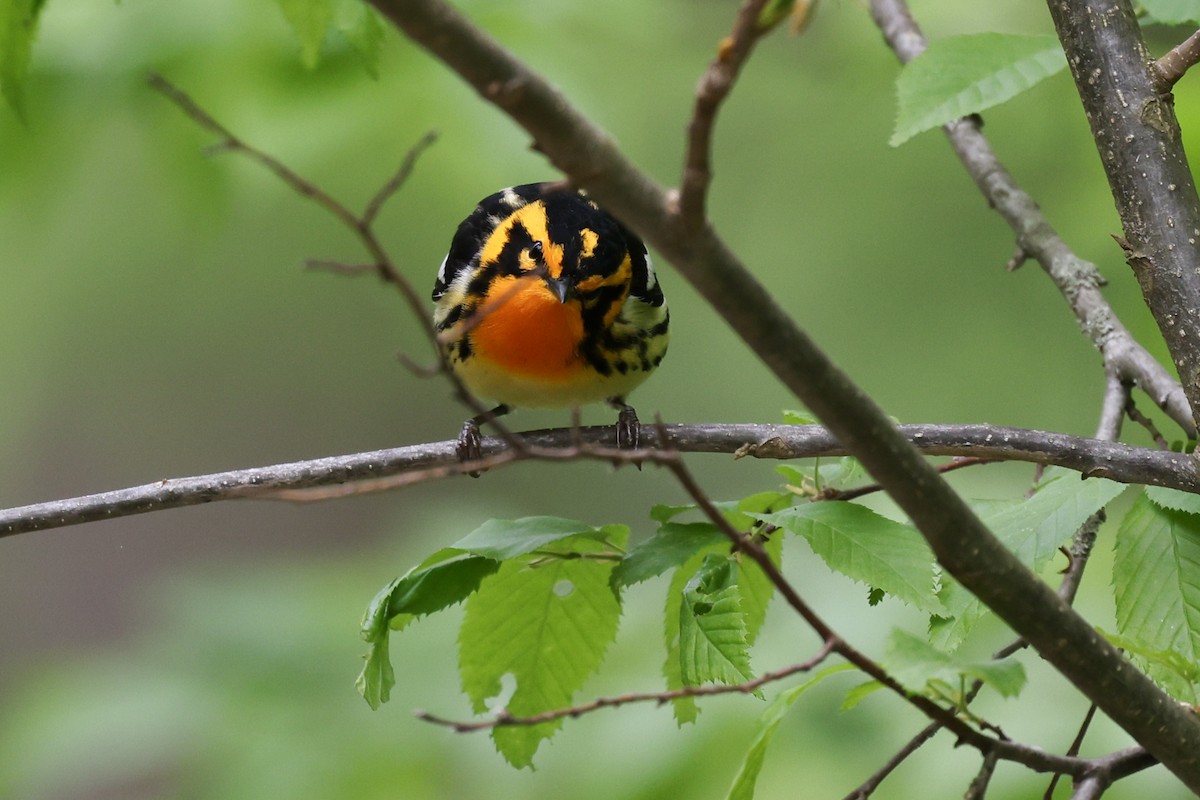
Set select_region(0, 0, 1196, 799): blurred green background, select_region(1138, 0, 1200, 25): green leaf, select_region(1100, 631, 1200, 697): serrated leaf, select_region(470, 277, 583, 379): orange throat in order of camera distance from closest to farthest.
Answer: select_region(1100, 631, 1200, 697): serrated leaf, select_region(1138, 0, 1200, 25): green leaf, select_region(0, 0, 1196, 799): blurred green background, select_region(470, 277, 583, 379): orange throat

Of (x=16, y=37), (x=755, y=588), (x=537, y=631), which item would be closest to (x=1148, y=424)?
(x=755, y=588)

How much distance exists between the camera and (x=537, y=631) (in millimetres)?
1826

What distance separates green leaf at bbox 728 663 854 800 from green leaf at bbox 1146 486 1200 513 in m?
0.67

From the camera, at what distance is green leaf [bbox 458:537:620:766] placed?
182cm

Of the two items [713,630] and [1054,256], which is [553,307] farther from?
[713,630]

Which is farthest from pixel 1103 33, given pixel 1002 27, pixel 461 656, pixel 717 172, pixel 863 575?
pixel 717 172

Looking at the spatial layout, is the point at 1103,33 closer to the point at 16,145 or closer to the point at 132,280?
the point at 16,145

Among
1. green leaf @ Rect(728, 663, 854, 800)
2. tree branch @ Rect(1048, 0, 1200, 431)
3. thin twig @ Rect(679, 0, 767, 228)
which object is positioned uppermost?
tree branch @ Rect(1048, 0, 1200, 431)

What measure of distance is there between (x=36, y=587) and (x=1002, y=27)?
7.02m

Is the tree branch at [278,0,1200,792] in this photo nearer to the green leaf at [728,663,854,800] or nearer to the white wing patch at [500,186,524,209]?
the green leaf at [728,663,854,800]

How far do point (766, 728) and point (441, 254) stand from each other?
3.86m

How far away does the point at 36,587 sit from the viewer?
8016 mm

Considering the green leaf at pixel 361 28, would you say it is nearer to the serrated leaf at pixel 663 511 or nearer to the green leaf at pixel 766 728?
the serrated leaf at pixel 663 511

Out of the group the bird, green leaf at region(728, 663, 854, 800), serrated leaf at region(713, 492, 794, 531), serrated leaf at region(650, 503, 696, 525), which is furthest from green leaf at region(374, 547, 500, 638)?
the bird
